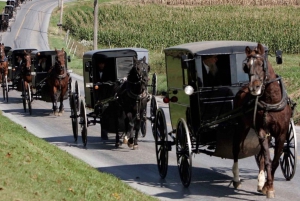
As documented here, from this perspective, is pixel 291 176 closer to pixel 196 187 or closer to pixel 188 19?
pixel 196 187

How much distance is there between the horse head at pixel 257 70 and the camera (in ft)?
37.1

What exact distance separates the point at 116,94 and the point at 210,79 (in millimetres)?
5556

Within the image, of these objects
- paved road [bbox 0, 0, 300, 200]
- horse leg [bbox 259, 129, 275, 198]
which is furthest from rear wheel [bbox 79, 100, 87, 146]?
horse leg [bbox 259, 129, 275, 198]

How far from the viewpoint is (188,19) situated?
85250mm

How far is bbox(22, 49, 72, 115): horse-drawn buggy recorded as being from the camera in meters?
26.9

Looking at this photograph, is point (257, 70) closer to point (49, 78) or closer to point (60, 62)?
point (60, 62)

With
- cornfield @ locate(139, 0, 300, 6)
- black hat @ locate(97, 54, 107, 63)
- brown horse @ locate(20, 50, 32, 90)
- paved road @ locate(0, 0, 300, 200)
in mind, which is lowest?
paved road @ locate(0, 0, 300, 200)

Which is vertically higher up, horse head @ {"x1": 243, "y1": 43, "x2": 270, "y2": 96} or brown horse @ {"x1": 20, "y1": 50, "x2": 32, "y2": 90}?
horse head @ {"x1": 243, "y1": 43, "x2": 270, "y2": 96}

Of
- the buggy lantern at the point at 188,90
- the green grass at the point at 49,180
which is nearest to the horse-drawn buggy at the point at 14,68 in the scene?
the green grass at the point at 49,180

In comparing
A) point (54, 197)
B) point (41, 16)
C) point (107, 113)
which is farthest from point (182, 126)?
point (41, 16)

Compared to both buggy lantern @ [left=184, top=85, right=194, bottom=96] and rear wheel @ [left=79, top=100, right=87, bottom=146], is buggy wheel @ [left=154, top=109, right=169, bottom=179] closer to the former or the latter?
buggy lantern @ [left=184, top=85, right=194, bottom=96]

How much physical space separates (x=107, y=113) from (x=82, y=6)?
92.3 meters

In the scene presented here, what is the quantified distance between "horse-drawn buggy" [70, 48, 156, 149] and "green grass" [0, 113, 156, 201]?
3.63 meters

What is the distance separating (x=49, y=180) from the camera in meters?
11.2
